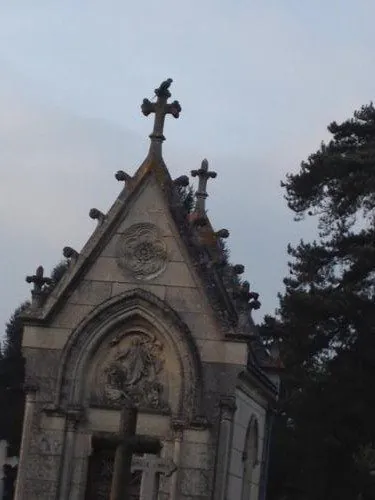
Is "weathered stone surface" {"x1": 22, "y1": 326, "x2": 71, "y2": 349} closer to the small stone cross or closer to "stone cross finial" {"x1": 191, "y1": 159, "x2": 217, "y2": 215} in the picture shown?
the small stone cross

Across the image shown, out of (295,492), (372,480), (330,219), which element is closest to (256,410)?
(372,480)

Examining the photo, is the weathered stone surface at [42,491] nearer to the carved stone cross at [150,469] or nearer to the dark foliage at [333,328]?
the carved stone cross at [150,469]

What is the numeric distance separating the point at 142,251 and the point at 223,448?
2.64 m

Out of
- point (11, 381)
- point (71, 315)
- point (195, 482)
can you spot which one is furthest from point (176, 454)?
point (11, 381)

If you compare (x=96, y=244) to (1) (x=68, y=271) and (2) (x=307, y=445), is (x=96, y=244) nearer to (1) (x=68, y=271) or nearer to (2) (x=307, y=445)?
(1) (x=68, y=271)

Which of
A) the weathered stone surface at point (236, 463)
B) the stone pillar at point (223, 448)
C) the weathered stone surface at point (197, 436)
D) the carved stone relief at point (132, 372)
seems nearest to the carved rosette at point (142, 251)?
the carved stone relief at point (132, 372)

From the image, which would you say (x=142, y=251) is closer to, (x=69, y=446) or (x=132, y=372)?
(x=132, y=372)

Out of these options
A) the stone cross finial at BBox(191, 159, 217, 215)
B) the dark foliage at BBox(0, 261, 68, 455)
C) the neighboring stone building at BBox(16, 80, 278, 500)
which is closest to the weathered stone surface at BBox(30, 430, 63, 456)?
the neighboring stone building at BBox(16, 80, 278, 500)

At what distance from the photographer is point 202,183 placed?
20.8 meters

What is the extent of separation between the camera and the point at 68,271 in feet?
56.0

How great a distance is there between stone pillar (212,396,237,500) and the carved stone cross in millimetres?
1036

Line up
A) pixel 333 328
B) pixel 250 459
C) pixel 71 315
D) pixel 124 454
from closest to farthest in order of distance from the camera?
pixel 124 454 < pixel 71 315 < pixel 250 459 < pixel 333 328

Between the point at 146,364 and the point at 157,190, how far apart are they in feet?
7.21

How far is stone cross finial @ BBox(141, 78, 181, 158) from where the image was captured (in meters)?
17.6
